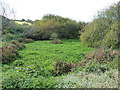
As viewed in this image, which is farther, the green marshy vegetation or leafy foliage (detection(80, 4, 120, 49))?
leafy foliage (detection(80, 4, 120, 49))

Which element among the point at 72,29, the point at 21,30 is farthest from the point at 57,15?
the point at 21,30

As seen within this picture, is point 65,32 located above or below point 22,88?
above

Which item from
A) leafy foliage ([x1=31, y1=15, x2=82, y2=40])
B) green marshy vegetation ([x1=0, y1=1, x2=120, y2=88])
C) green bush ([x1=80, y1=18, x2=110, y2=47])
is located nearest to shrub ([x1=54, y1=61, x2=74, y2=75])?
green marshy vegetation ([x1=0, y1=1, x2=120, y2=88])

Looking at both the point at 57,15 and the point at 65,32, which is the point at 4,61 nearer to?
the point at 65,32

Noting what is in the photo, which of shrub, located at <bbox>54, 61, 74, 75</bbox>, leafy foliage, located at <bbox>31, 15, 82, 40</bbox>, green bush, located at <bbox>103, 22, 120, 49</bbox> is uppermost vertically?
leafy foliage, located at <bbox>31, 15, 82, 40</bbox>

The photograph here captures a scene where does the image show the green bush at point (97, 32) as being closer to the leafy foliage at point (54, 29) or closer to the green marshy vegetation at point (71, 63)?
the green marshy vegetation at point (71, 63)

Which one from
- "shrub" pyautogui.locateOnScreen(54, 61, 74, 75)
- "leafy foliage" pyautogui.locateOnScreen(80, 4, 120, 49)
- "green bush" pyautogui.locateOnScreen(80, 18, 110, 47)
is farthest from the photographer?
"green bush" pyautogui.locateOnScreen(80, 18, 110, 47)

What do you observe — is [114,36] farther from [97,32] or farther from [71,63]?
[97,32]

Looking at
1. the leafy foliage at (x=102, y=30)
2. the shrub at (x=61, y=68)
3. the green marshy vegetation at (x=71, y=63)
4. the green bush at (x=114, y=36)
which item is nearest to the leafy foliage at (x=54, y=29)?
the green marshy vegetation at (x=71, y=63)

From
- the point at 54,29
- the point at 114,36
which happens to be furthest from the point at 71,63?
the point at 54,29

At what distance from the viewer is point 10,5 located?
73.4 ft

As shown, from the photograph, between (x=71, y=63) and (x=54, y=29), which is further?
(x=54, y=29)

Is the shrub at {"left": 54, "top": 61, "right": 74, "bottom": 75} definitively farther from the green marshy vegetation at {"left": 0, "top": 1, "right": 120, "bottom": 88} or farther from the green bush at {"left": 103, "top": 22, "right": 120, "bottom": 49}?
the green bush at {"left": 103, "top": 22, "right": 120, "bottom": 49}

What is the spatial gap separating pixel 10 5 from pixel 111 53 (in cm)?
2257
